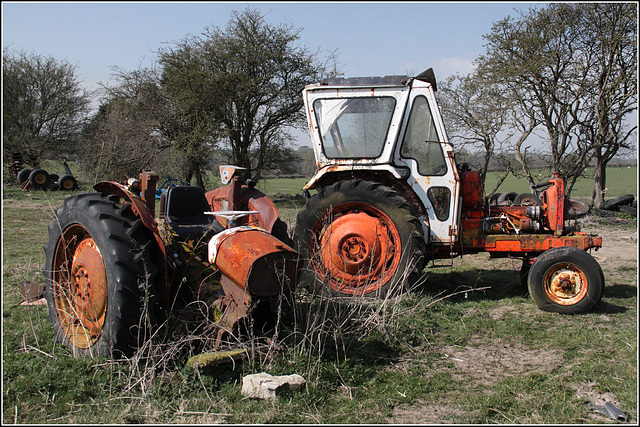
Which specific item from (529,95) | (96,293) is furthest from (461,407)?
(529,95)

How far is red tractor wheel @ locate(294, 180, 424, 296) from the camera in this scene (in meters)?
6.07

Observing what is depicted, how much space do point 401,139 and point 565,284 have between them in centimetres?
241

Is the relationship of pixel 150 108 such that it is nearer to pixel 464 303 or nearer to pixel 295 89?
pixel 295 89

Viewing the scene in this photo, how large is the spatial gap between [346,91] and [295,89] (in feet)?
47.7

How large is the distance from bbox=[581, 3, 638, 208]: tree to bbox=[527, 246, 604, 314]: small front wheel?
947 cm

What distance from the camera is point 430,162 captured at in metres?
6.37

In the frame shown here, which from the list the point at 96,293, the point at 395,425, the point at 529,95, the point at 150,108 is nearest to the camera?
the point at 395,425

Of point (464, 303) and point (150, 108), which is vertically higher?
point (150, 108)

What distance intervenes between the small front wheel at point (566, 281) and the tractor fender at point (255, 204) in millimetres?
2920

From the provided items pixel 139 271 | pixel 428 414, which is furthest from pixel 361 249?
pixel 139 271

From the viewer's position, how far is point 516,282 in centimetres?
734

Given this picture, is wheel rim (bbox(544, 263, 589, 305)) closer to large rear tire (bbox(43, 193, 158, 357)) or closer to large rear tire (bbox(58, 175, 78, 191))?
large rear tire (bbox(43, 193, 158, 357))

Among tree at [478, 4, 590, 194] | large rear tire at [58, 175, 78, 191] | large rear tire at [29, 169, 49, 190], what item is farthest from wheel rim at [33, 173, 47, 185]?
tree at [478, 4, 590, 194]

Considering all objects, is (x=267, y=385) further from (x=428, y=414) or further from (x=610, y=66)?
(x=610, y=66)
